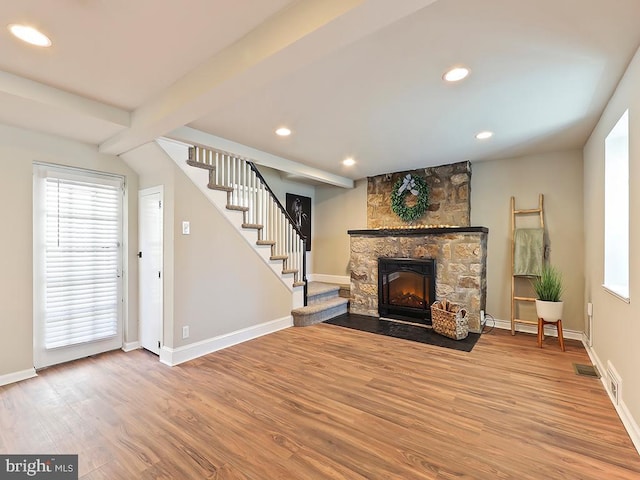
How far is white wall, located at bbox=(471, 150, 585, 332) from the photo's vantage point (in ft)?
12.9

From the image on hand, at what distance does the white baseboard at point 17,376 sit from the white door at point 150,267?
97cm

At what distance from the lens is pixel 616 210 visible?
8.58ft

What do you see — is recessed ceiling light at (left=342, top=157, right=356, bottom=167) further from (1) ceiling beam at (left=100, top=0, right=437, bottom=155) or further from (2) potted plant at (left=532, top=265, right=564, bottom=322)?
(2) potted plant at (left=532, top=265, right=564, bottom=322)

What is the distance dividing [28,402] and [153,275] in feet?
4.69

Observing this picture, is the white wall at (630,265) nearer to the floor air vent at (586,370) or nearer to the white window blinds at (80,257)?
the floor air vent at (586,370)

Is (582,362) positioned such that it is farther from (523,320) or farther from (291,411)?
(291,411)

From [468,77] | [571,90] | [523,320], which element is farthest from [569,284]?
[468,77]

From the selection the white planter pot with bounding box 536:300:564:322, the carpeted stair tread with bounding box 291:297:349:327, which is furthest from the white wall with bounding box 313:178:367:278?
the white planter pot with bounding box 536:300:564:322

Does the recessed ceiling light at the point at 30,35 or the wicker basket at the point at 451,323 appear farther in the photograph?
the wicker basket at the point at 451,323

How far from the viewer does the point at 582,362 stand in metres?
3.14

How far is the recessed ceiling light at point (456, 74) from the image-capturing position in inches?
82.3

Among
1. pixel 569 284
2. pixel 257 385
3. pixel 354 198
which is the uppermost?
pixel 354 198

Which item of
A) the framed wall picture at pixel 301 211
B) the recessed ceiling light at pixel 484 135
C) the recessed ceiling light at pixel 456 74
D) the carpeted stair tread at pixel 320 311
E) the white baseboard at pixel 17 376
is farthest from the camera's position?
the framed wall picture at pixel 301 211

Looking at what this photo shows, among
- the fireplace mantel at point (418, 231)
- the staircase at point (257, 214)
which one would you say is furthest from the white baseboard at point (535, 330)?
the staircase at point (257, 214)
